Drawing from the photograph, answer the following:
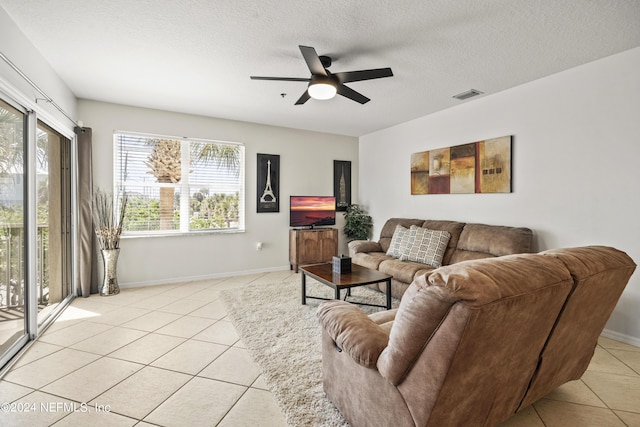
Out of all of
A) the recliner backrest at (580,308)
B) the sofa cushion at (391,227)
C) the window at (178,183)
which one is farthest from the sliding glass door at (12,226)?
the sofa cushion at (391,227)

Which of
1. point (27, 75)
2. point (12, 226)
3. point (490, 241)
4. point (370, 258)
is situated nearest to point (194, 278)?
point (12, 226)

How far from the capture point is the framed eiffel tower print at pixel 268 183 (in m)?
5.09

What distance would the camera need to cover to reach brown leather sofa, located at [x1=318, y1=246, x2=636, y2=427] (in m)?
1.04

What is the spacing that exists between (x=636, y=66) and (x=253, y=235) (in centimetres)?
475

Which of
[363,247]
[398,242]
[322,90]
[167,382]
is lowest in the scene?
[167,382]

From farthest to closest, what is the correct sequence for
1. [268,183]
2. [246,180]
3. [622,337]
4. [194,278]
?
1. [268,183]
2. [246,180]
3. [194,278]
4. [622,337]

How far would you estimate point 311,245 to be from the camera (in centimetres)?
516

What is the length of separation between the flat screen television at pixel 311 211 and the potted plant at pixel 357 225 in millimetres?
342

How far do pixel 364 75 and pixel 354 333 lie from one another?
6.46 ft

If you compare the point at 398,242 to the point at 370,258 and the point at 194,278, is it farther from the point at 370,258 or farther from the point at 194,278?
the point at 194,278

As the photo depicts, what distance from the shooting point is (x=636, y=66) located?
2592 millimetres

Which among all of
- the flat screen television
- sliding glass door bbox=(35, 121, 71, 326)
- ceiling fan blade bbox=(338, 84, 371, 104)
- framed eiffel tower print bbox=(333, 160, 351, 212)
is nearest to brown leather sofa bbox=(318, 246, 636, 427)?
ceiling fan blade bbox=(338, 84, 371, 104)

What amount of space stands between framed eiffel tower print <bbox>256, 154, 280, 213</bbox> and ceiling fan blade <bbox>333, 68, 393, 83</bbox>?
107 inches

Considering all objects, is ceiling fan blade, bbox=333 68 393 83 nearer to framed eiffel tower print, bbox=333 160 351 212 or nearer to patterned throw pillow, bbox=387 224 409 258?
patterned throw pillow, bbox=387 224 409 258
